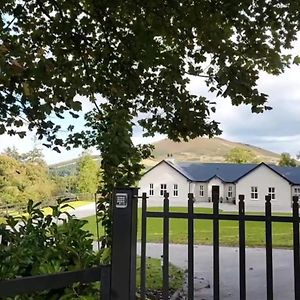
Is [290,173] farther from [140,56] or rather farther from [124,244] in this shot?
[124,244]

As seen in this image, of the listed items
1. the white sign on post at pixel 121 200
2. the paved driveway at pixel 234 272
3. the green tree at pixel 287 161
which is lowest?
the paved driveway at pixel 234 272

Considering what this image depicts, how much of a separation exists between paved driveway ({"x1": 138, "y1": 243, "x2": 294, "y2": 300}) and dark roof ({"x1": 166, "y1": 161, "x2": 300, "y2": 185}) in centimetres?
1122

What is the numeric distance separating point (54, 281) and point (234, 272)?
571 centimetres

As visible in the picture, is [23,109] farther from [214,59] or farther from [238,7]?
[238,7]

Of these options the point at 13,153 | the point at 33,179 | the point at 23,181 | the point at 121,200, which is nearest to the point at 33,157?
the point at 13,153

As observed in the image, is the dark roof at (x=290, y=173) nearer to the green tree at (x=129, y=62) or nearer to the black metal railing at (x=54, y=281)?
the green tree at (x=129, y=62)

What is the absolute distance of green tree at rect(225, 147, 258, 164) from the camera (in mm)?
21781

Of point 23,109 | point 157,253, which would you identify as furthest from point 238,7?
point 157,253

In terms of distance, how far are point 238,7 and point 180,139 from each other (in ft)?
5.37

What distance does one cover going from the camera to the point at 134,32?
12.2 feet

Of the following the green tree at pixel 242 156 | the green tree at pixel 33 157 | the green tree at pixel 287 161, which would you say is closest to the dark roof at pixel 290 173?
the green tree at pixel 287 161

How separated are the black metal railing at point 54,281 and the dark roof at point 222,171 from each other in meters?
19.0

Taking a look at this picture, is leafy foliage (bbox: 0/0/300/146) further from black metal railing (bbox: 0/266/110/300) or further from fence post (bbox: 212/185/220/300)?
black metal railing (bbox: 0/266/110/300)

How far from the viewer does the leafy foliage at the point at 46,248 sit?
5.03ft
